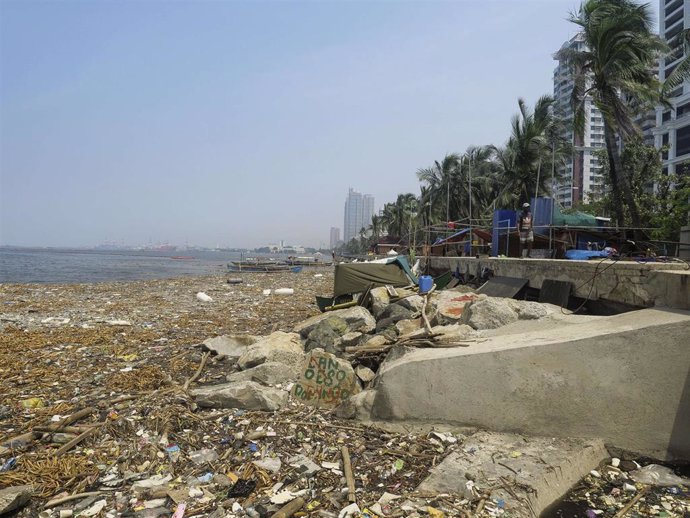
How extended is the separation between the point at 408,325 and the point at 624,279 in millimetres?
3176

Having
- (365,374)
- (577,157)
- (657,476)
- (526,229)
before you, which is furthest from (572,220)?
(577,157)

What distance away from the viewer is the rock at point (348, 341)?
22.4 feet

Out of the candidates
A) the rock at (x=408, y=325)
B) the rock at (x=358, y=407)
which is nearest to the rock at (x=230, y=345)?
the rock at (x=408, y=325)

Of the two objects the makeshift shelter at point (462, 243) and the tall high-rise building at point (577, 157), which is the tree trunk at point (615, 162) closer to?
the tall high-rise building at point (577, 157)

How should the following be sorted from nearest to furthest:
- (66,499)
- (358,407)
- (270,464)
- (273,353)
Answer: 1. (66,499)
2. (270,464)
3. (358,407)
4. (273,353)

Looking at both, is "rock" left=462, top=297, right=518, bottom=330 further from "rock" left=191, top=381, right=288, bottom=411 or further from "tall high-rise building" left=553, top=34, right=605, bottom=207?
"tall high-rise building" left=553, top=34, right=605, bottom=207

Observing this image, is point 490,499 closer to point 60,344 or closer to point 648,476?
point 648,476

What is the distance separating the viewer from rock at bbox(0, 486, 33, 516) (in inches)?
120

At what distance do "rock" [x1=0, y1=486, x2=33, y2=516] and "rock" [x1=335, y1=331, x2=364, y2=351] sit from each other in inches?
168

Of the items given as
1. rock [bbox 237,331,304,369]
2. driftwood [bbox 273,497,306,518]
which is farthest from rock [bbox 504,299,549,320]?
driftwood [bbox 273,497,306,518]

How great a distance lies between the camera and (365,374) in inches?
219

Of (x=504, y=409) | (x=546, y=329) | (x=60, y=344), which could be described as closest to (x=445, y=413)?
(x=504, y=409)

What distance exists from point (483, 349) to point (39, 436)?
15.3 feet

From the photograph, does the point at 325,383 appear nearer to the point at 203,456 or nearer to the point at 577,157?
the point at 203,456
